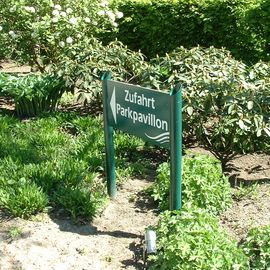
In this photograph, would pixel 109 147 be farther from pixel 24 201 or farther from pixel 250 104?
pixel 250 104

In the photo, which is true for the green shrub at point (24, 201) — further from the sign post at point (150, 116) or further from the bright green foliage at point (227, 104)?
the bright green foliage at point (227, 104)

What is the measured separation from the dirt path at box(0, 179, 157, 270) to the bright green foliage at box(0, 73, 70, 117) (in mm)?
2644

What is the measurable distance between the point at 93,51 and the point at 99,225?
3.06 meters

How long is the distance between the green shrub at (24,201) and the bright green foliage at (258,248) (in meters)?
1.63

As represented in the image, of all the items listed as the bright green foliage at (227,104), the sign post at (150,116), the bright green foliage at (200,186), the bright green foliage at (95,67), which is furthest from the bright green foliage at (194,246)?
the bright green foliage at (95,67)

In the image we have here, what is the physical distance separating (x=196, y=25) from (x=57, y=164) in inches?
202

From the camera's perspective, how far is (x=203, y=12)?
913cm

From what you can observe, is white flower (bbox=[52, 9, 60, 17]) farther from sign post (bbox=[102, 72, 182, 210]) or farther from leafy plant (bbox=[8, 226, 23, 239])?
leafy plant (bbox=[8, 226, 23, 239])

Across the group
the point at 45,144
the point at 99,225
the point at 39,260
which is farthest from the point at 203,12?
the point at 39,260

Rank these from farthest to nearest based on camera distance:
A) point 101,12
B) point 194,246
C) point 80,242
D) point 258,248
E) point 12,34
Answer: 1. point 101,12
2. point 12,34
3. point 80,242
4. point 258,248
5. point 194,246

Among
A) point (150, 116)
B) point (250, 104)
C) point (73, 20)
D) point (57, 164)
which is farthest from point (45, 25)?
point (150, 116)

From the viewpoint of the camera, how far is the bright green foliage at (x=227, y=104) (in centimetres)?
472

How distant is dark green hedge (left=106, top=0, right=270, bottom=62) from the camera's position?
8461 mm

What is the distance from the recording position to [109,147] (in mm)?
4520
